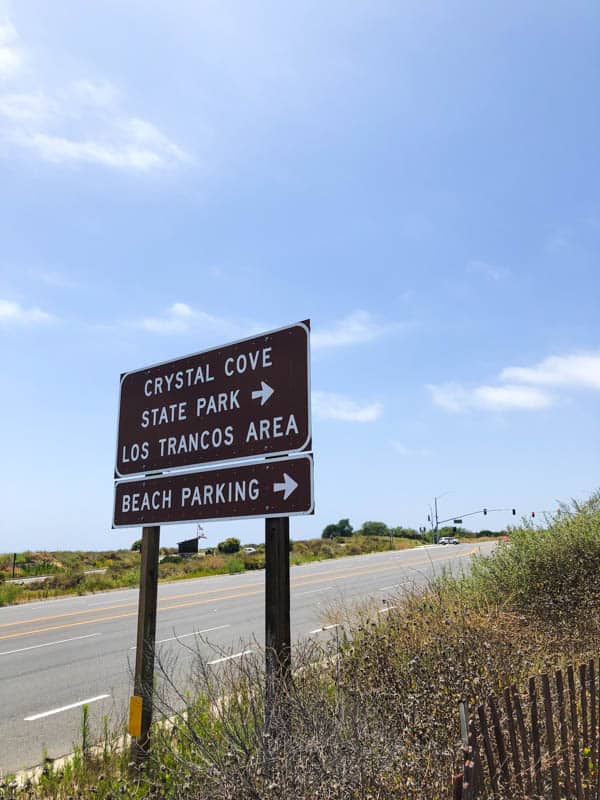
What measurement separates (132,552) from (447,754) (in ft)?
170

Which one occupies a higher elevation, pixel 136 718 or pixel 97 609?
pixel 97 609

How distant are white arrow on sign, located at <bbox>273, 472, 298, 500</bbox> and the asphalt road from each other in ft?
3.17

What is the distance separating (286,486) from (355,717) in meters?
1.61

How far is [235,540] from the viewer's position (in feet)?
172

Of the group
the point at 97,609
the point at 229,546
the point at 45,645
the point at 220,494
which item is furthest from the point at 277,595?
the point at 229,546

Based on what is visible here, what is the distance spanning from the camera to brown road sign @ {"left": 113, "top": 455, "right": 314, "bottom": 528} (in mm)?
4465

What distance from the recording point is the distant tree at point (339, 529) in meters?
87.4

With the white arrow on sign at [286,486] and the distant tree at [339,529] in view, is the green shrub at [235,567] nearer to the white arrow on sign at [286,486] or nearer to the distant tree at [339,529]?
the white arrow on sign at [286,486]

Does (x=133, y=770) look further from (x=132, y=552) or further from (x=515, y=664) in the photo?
(x=132, y=552)

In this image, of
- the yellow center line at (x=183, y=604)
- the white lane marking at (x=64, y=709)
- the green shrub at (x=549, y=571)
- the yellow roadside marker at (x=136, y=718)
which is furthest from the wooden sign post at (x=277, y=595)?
the yellow center line at (x=183, y=604)

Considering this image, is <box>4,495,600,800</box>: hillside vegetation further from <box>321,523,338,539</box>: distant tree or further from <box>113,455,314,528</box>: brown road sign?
<box>321,523,338,539</box>: distant tree

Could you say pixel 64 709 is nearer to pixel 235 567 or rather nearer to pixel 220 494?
pixel 220 494

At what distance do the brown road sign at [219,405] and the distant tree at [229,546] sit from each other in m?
46.5

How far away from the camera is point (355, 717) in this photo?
10.9 feet
